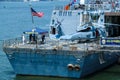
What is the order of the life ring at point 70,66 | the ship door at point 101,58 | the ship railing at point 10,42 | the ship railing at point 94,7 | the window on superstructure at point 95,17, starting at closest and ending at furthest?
the life ring at point 70,66
the ship door at point 101,58
the ship railing at point 10,42
the window on superstructure at point 95,17
the ship railing at point 94,7

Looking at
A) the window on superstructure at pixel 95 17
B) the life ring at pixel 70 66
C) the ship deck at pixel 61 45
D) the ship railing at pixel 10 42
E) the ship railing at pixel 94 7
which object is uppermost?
the ship railing at pixel 94 7

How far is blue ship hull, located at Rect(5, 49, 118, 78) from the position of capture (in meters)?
35.3

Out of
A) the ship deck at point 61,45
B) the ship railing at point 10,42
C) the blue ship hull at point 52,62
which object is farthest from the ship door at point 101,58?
the ship railing at point 10,42

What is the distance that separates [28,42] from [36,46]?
309 cm

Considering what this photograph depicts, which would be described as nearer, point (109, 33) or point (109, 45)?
point (109, 45)

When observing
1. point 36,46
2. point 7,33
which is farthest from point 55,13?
point 7,33

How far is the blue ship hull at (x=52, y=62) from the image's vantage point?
116 ft

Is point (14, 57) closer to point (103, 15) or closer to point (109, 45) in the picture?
point (109, 45)

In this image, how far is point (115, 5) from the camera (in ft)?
154

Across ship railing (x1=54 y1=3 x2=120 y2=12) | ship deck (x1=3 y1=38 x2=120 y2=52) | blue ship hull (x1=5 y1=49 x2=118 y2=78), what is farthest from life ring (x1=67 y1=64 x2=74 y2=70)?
ship railing (x1=54 y1=3 x2=120 y2=12)

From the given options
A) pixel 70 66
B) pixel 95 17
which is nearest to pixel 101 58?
pixel 70 66

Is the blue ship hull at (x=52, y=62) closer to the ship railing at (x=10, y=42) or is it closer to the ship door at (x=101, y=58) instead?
the ship door at (x=101, y=58)

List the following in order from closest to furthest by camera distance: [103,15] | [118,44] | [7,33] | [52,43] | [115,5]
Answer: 1. [118,44]
2. [52,43]
3. [103,15]
4. [115,5]
5. [7,33]

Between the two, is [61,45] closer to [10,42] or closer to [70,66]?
[70,66]
